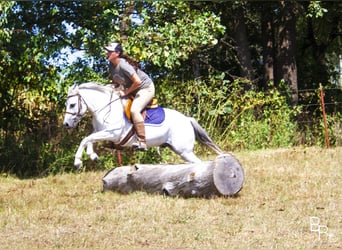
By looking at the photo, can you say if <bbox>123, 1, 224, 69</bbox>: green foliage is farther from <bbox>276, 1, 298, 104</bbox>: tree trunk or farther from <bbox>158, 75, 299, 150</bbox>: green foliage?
<bbox>276, 1, 298, 104</bbox>: tree trunk

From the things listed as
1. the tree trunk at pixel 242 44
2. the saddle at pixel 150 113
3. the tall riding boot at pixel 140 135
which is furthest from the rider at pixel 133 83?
the tree trunk at pixel 242 44

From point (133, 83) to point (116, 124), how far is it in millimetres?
793

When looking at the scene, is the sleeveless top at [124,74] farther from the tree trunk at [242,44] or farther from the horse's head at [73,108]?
the tree trunk at [242,44]

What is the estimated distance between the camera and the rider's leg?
10.6 metres

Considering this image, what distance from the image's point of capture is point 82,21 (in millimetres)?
13914

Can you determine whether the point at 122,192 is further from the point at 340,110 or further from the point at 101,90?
the point at 340,110

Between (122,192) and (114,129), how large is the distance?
1.18 metres

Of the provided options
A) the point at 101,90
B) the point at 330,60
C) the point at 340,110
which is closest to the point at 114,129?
the point at 101,90

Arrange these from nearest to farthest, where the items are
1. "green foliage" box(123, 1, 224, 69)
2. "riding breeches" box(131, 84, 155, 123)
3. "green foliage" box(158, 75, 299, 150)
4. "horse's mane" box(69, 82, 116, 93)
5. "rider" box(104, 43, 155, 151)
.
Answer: "rider" box(104, 43, 155, 151) → "riding breeches" box(131, 84, 155, 123) → "horse's mane" box(69, 82, 116, 93) → "green foliage" box(123, 1, 224, 69) → "green foliage" box(158, 75, 299, 150)

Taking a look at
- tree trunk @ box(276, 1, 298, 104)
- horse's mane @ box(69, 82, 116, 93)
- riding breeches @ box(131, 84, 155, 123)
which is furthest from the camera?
tree trunk @ box(276, 1, 298, 104)

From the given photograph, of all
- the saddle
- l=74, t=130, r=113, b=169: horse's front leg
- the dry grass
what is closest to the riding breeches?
the saddle

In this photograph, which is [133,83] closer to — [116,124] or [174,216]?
[116,124]

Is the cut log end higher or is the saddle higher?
the saddle

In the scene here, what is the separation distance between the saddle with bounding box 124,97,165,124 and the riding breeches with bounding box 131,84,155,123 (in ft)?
0.48
